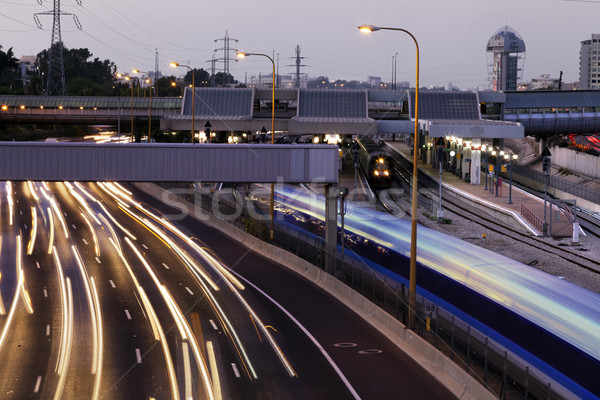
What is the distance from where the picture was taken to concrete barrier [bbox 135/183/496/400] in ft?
67.0

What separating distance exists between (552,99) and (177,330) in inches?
3436

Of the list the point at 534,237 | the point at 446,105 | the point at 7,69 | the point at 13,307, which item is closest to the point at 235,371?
the point at 13,307

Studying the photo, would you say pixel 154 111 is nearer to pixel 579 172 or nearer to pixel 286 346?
pixel 579 172

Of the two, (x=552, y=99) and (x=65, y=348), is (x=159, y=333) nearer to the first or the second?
(x=65, y=348)

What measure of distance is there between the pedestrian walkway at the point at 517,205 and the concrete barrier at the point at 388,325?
18431 millimetres

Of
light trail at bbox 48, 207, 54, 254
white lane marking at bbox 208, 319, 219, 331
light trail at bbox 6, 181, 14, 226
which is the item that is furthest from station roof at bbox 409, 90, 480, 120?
white lane marking at bbox 208, 319, 219, 331

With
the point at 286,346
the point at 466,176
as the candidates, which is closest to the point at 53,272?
the point at 286,346

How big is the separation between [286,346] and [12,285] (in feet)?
53.1

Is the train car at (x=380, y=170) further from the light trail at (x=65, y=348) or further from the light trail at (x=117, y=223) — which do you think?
the light trail at (x=65, y=348)

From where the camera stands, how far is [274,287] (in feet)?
113

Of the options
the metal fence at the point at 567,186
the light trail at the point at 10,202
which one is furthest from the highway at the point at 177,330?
the metal fence at the point at 567,186

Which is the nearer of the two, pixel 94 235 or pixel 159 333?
pixel 159 333

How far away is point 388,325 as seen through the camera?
87.8 ft

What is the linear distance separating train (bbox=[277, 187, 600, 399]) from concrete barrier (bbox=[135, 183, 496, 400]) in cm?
268
